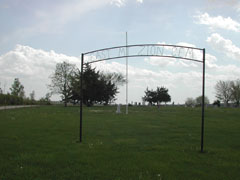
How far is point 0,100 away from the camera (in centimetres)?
4600

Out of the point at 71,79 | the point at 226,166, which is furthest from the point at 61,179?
the point at 71,79

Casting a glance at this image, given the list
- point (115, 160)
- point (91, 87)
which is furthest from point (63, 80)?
point (115, 160)

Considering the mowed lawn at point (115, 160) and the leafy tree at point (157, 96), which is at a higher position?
the leafy tree at point (157, 96)

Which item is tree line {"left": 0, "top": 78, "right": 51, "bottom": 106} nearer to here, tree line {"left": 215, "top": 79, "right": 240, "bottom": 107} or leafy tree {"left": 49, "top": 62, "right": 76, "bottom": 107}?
leafy tree {"left": 49, "top": 62, "right": 76, "bottom": 107}

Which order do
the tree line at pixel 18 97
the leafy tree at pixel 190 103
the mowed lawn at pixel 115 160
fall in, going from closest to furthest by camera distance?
the mowed lawn at pixel 115 160, the tree line at pixel 18 97, the leafy tree at pixel 190 103

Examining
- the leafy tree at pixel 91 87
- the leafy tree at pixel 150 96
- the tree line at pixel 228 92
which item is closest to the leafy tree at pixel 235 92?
the tree line at pixel 228 92

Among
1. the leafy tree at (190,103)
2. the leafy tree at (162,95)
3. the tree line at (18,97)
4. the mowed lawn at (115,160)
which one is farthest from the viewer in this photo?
the leafy tree at (190,103)

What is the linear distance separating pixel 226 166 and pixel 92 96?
54438mm

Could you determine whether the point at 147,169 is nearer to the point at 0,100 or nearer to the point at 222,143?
the point at 222,143

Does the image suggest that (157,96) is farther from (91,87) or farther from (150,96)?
(91,87)

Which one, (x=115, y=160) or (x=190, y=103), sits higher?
(x=190, y=103)

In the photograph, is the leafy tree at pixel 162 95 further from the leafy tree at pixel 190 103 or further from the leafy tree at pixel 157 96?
the leafy tree at pixel 190 103

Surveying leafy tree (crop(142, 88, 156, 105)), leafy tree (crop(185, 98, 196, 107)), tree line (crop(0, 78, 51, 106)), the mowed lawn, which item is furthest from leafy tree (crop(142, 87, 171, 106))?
the mowed lawn

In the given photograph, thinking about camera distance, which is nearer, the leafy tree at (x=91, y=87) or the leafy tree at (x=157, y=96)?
the leafy tree at (x=91, y=87)
